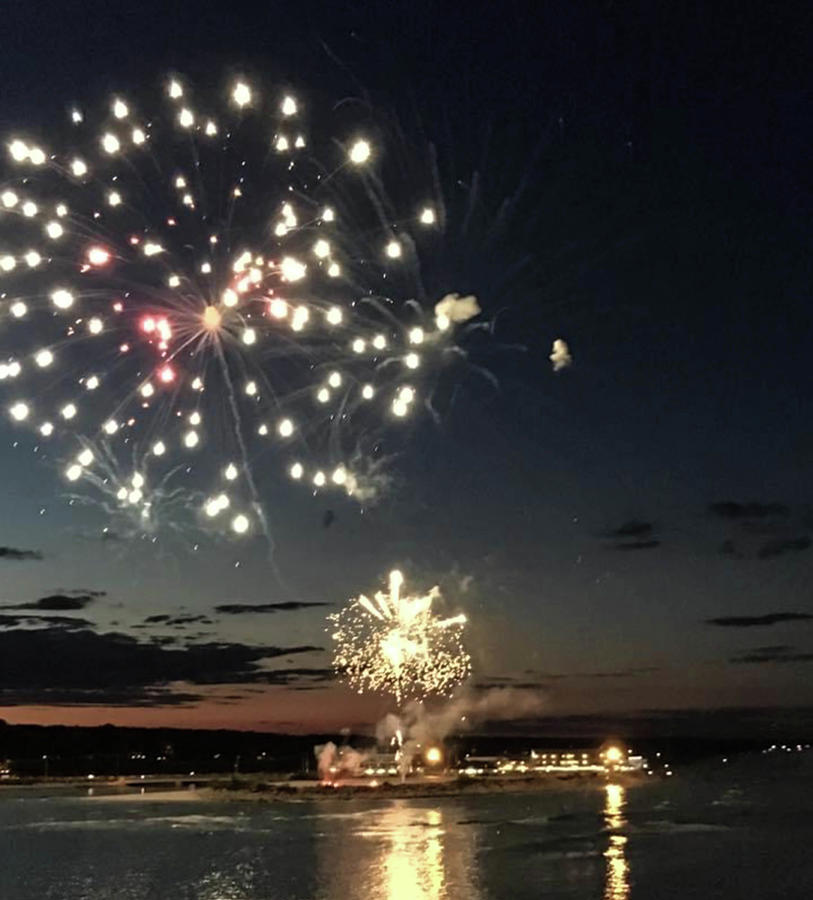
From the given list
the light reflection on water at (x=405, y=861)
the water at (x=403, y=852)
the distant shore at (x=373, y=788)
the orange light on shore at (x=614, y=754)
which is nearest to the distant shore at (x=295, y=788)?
the distant shore at (x=373, y=788)

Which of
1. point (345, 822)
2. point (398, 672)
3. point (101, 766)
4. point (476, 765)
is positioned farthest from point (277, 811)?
point (101, 766)

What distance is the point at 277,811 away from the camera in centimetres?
6756

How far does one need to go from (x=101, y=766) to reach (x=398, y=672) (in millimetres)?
106022

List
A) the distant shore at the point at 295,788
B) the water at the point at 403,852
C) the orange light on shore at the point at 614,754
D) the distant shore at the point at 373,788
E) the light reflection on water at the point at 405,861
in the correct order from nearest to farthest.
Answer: the light reflection on water at the point at 405,861 < the water at the point at 403,852 < the distant shore at the point at 295,788 < the distant shore at the point at 373,788 < the orange light on shore at the point at 614,754

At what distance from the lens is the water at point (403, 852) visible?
3256cm

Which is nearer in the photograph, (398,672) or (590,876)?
(590,876)

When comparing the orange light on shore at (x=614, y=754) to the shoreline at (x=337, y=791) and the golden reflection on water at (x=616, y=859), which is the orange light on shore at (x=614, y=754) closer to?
the shoreline at (x=337, y=791)

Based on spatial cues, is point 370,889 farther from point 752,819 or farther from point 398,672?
point 752,819

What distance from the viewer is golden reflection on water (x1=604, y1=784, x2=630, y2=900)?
31688mm

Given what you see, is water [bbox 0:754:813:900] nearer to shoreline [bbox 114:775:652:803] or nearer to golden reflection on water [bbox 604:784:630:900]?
golden reflection on water [bbox 604:784:630:900]

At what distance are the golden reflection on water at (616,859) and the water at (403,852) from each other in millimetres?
58

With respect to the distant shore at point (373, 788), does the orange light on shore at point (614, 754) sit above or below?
above

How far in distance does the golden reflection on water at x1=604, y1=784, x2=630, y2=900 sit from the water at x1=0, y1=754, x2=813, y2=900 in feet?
0.19

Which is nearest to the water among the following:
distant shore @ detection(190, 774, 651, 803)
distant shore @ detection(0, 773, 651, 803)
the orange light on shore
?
distant shore @ detection(0, 773, 651, 803)
